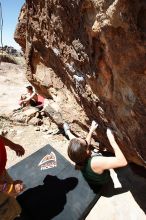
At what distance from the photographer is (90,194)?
Answer: 3490 mm

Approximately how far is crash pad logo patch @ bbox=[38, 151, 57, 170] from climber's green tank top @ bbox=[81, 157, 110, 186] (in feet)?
2.37

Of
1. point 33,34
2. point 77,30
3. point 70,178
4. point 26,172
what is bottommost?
point 70,178

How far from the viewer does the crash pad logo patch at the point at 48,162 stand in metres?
4.09

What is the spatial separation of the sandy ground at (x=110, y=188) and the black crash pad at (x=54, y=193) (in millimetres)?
192

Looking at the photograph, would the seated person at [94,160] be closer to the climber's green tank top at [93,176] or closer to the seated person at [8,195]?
the climber's green tank top at [93,176]

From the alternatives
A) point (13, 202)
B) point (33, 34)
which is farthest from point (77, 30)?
point (13, 202)

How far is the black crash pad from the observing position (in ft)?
10.9

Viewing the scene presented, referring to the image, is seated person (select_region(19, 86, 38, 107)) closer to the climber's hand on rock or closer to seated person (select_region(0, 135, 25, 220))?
the climber's hand on rock

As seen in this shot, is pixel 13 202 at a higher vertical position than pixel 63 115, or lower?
lower

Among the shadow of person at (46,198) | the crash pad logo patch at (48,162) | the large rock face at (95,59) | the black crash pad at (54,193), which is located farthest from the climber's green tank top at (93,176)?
the crash pad logo patch at (48,162)

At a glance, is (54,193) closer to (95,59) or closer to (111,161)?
(111,161)

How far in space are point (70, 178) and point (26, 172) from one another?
750 millimetres

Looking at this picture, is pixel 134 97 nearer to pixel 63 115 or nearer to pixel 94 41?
pixel 94 41

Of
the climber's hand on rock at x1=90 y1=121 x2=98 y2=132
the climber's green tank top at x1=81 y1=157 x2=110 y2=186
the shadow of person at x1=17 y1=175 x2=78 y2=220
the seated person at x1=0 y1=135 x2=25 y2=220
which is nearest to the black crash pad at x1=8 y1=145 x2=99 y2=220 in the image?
the shadow of person at x1=17 y1=175 x2=78 y2=220
